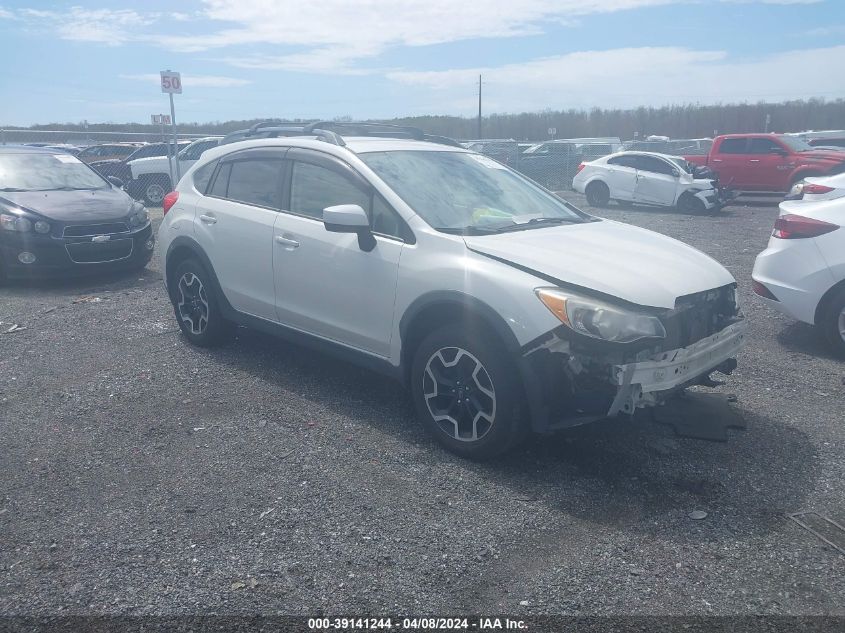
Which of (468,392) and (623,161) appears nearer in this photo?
(468,392)

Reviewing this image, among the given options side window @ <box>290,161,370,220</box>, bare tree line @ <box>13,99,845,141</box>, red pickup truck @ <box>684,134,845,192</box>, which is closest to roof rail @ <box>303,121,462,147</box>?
side window @ <box>290,161,370,220</box>

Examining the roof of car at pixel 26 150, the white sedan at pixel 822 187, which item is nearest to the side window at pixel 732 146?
the white sedan at pixel 822 187

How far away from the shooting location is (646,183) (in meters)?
19.3

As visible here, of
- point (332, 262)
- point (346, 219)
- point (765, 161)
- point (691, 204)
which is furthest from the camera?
point (765, 161)

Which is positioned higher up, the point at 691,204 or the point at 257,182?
the point at 257,182

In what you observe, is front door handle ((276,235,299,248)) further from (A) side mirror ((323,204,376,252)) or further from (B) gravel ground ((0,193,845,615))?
(B) gravel ground ((0,193,845,615))

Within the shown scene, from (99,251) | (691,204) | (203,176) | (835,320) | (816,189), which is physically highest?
(203,176)

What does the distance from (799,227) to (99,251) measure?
7.76m

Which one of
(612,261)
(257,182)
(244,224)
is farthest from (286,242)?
(612,261)

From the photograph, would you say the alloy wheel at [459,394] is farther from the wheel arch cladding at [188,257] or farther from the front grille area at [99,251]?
the front grille area at [99,251]

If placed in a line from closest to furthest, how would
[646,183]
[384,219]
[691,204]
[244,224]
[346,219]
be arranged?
[346,219]
[384,219]
[244,224]
[691,204]
[646,183]

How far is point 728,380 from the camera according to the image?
571 centimetres

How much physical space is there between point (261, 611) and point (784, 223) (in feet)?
17.4

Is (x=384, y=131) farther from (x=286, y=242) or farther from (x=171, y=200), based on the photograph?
(x=171, y=200)
